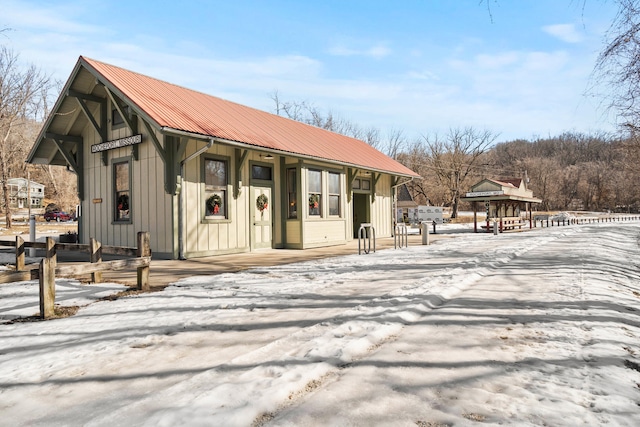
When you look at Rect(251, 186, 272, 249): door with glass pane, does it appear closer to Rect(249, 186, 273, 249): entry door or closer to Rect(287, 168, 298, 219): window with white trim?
Rect(249, 186, 273, 249): entry door

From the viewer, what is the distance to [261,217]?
13.2m

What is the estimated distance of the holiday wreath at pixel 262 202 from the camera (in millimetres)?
13033

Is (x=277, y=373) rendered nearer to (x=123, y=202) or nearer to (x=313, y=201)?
(x=123, y=202)

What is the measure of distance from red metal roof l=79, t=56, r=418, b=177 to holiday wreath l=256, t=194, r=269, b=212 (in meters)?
1.64

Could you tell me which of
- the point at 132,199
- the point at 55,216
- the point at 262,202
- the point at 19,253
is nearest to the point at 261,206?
the point at 262,202

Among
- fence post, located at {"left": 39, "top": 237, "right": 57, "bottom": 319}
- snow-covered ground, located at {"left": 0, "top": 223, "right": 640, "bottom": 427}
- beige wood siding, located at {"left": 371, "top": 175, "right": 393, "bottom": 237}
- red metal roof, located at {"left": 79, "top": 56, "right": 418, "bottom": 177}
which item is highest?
red metal roof, located at {"left": 79, "top": 56, "right": 418, "bottom": 177}

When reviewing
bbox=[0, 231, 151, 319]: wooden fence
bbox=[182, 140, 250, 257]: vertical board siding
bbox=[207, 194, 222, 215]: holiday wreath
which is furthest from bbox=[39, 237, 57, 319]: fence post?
bbox=[207, 194, 222, 215]: holiday wreath

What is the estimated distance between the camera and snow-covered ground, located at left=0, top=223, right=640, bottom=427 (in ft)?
8.47

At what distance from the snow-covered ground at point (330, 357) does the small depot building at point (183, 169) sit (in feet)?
15.3

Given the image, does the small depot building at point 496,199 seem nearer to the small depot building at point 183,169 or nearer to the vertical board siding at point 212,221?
the small depot building at point 183,169

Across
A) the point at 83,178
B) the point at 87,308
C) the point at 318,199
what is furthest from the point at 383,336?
the point at 83,178

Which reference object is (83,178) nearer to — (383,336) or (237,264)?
(237,264)

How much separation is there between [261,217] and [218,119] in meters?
3.35

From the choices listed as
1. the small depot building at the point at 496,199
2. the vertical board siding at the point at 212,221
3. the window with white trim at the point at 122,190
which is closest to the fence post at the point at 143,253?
the vertical board siding at the point at 212,221
